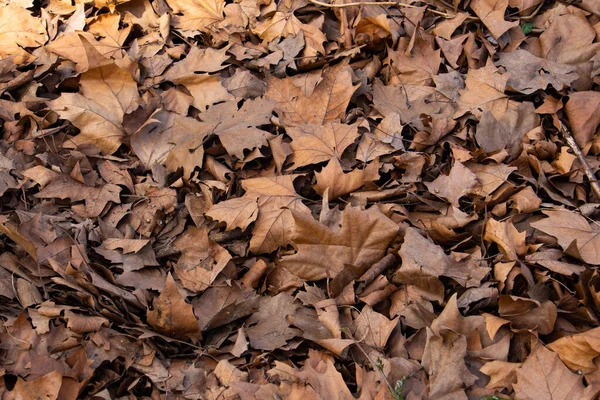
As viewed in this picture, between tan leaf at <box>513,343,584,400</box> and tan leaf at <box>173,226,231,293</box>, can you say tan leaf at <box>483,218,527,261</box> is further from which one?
tan leaf at <box>173,226,231,293</box>

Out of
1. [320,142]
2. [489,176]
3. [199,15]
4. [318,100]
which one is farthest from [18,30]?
[489,176]

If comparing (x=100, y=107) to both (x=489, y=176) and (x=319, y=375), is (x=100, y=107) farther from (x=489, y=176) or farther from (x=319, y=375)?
(x=489, y=176)

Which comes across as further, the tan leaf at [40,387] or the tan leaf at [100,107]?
the tan leaf at [100,107]

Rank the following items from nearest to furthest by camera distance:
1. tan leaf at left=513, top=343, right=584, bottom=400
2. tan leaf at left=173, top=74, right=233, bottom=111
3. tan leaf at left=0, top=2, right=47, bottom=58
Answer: tan leaf at left=513, top=343, right=584, bottom=400, tan leaf at left=173, top=74, right=233, bottom=111, tan leaf at left=0, top=2, right=47, bottom=58

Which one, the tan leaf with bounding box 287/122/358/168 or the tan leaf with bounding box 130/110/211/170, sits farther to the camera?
the tan leaf with bounding box 130/110/211/170

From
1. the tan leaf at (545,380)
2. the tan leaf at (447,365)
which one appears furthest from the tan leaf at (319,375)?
the tan leaf at (545,380)

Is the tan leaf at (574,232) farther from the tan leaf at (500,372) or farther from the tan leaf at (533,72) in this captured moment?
the tan leaf at (533,72)

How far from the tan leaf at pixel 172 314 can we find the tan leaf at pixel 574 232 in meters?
1.43

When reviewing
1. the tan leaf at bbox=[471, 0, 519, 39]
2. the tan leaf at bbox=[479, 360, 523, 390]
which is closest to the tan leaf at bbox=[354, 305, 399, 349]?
the tan leaf at bbox=[479, 360, 523, 390]

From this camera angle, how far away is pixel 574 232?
224cm

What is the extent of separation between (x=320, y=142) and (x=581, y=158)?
3.81 feet

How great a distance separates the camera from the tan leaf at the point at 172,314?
2.17 metres

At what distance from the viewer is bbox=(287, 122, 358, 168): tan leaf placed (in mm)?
2584

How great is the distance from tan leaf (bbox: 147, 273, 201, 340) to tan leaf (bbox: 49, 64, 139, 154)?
3.07 ft
